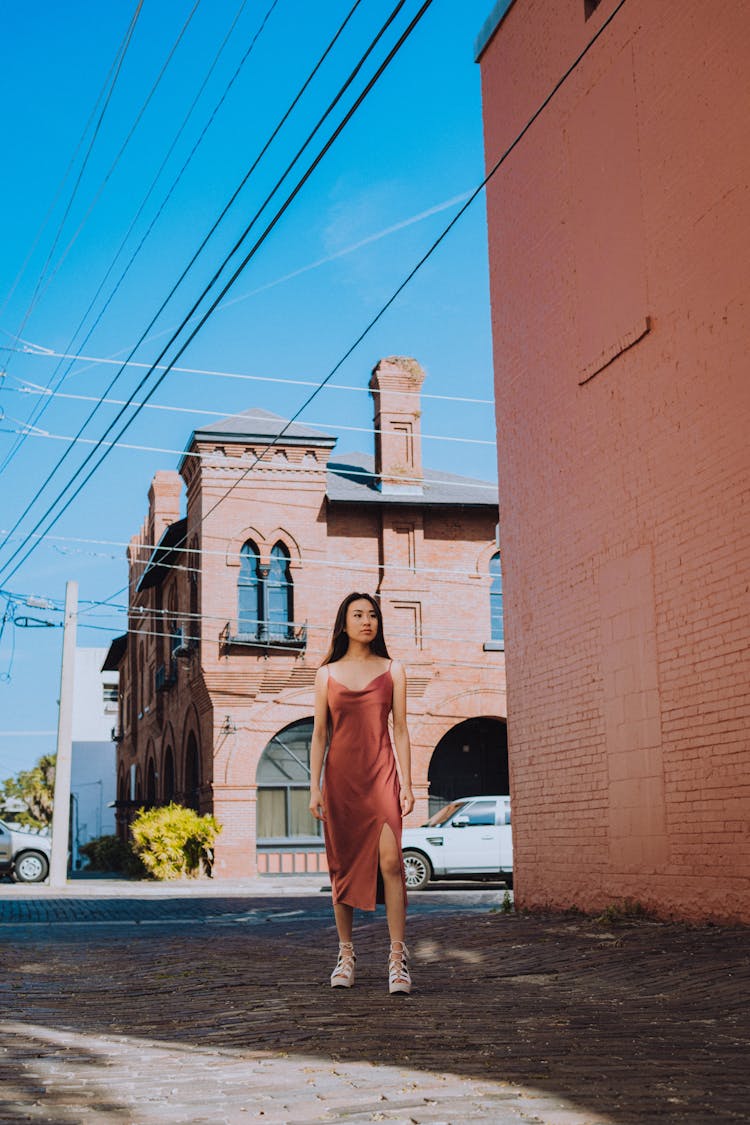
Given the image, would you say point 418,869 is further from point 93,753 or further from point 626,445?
point 93,753

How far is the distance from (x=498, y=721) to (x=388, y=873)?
25.5m

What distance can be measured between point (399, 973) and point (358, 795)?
0.89m

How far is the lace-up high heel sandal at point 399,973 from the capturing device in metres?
6.19

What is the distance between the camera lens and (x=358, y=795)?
253 inches

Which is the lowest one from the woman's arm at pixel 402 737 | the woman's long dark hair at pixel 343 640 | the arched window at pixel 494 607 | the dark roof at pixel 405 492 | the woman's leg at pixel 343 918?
the woman's leg at pixel 343 918

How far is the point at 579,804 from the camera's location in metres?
11.4

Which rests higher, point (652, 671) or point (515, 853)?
point (652, 671)

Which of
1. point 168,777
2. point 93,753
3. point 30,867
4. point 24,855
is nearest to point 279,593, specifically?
point 24,855

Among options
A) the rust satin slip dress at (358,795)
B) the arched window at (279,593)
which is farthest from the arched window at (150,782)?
the rust satin slip dress at (358,795)

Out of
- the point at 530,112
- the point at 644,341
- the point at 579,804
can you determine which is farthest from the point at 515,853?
the point at 530,112

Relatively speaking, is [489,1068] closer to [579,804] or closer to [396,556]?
[579,804]

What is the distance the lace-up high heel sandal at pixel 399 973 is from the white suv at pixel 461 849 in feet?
54.0

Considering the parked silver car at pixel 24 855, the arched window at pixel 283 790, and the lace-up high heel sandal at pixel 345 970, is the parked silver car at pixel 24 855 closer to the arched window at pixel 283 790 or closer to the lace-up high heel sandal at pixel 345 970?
the arched window at pixel 283 790

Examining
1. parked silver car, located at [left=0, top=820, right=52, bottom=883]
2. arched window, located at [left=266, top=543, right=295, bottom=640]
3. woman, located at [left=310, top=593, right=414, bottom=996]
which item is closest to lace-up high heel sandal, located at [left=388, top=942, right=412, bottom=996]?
woman, located at [left=310, top=593, right=414, bottom=996]
